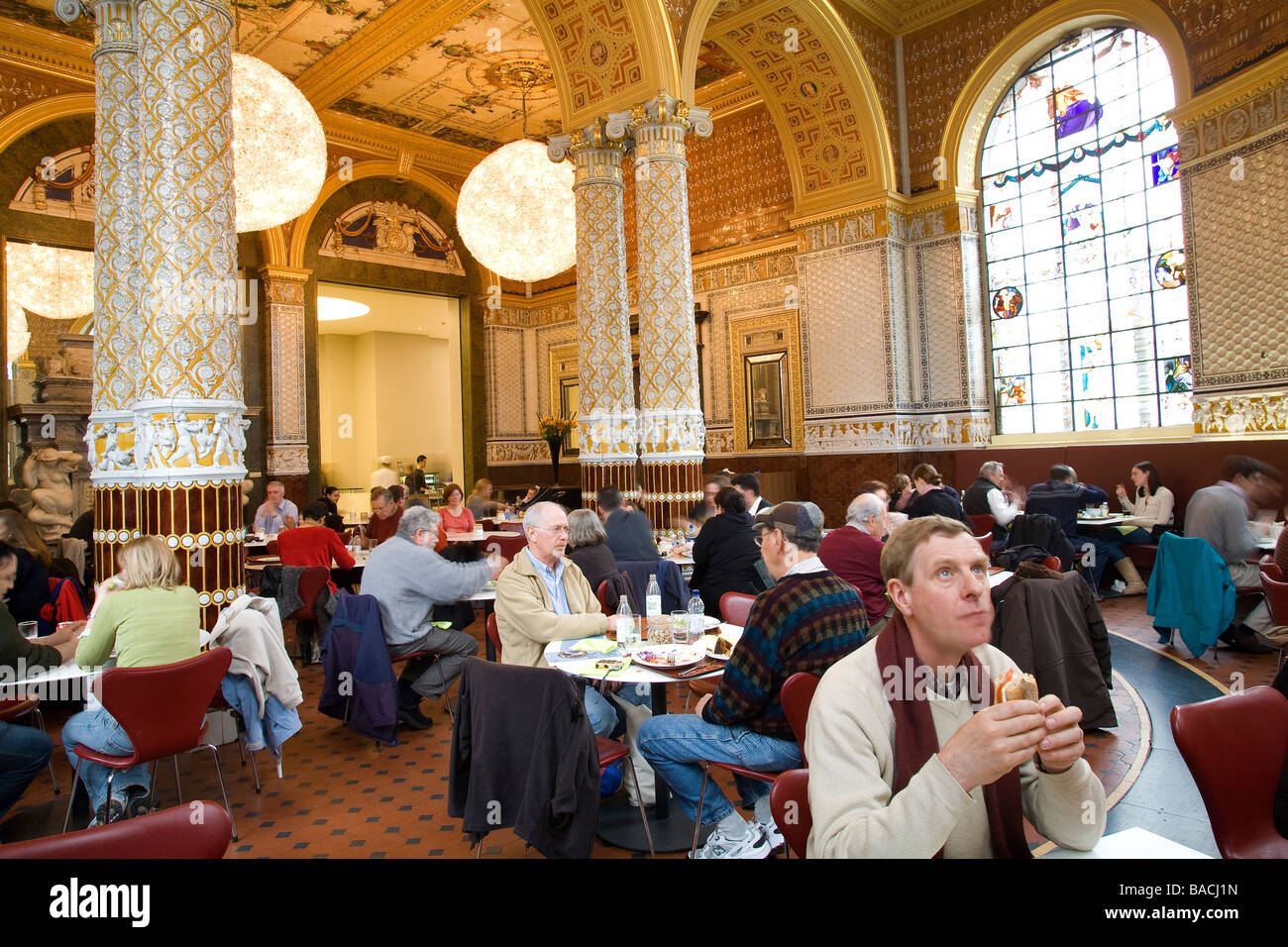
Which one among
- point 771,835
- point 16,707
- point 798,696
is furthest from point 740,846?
point 16,707

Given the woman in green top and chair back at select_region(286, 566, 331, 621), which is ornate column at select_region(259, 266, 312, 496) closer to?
chair back at select_region(286, 566, 331, 621)

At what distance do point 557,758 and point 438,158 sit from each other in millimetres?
14982

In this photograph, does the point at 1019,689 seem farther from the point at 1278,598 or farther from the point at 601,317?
the point at 601,317

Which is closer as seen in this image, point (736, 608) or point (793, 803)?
point (793, 803)

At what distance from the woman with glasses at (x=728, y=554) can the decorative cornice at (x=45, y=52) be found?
36.9 ft

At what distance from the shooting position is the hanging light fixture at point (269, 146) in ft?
24.2

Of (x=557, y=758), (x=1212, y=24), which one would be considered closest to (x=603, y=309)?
(x=557, y=758)

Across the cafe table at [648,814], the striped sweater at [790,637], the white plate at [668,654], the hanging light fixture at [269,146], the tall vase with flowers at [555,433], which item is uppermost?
the hanging light fixture at [269,146]

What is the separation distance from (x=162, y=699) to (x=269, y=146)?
610cm

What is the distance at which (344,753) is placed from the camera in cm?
480

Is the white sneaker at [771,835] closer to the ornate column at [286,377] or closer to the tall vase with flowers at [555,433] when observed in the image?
the tall vase with flowers at [555,433]

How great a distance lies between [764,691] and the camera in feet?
9.04

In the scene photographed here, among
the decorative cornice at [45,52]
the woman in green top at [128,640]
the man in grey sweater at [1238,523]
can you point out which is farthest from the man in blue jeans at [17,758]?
the decorative cornice at [45,52]
